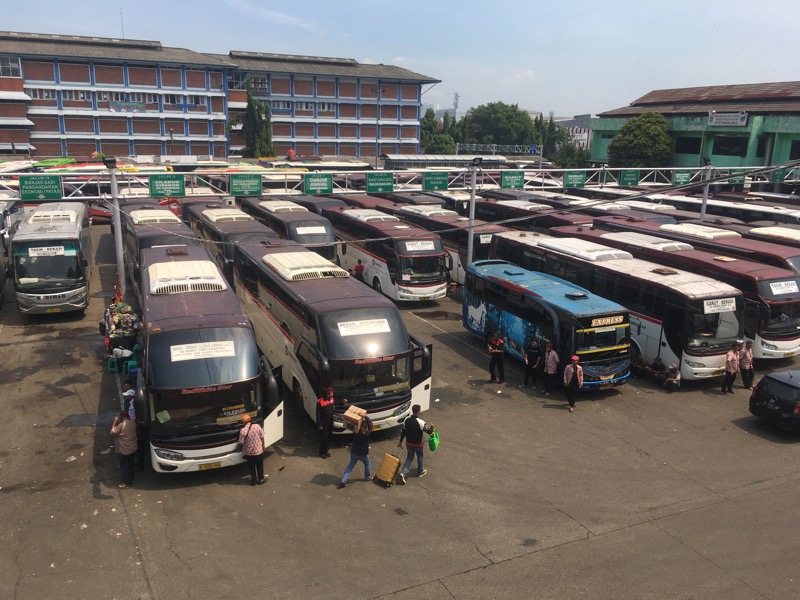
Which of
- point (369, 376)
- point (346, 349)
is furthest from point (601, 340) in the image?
point (346, 349)

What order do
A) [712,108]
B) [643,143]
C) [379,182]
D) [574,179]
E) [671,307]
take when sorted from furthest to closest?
1. [712,108]
2. [643,143]
3. [574,179]
4. [379,182]
5. [671,307]

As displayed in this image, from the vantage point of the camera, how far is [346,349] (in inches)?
515

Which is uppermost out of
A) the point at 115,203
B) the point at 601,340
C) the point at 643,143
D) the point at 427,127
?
the point at 427,127

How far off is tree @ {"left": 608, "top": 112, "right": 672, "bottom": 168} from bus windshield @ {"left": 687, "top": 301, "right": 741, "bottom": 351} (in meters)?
47.9

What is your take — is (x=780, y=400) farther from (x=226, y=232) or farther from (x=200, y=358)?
(x=226, y=232)

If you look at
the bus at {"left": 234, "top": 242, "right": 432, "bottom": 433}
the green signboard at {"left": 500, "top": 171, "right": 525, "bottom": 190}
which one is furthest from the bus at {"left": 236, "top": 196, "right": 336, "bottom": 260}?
the green signboard at {"left": 500, "top": 171, "right": 525, "bottom": 190}

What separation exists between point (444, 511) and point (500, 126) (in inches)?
4497

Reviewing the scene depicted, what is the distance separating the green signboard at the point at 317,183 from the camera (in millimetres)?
29311

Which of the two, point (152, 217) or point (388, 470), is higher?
point (152, 217)

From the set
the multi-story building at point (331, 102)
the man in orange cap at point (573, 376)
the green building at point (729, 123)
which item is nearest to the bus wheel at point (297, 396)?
the man in orange cap at point (573, 376)

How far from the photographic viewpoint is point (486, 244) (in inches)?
1097

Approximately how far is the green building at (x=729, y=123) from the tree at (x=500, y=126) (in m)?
48.2

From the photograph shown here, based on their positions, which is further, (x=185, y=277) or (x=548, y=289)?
(x=548, y=289)

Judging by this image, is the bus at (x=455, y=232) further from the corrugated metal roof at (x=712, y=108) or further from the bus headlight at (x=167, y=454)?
the corrugated metal roof at (x=712, y=108)
